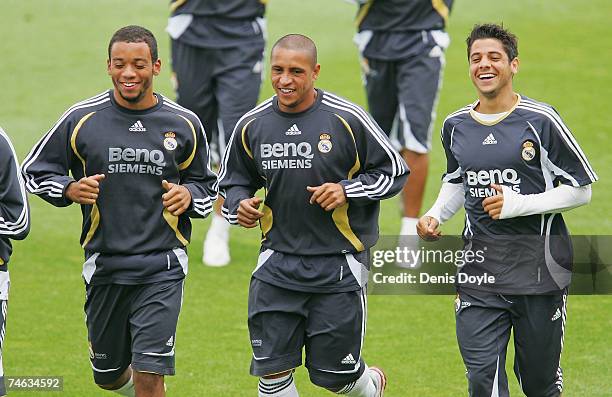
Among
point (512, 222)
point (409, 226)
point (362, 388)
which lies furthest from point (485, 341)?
point (409, 226)

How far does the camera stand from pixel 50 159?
7613mm

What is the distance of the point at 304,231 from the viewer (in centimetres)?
748

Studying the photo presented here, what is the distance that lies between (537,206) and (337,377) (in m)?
1.46

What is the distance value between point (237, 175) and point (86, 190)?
888 mm

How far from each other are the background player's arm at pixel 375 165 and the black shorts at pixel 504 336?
0.73 metres

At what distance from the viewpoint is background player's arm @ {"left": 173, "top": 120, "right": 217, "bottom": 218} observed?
7461 millimetres

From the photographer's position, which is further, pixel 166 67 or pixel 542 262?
pixel 166 67

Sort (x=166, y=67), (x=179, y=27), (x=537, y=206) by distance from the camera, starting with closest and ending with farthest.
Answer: (x=537, y=206) < (x=179, y=27) < (x=166, y=67)

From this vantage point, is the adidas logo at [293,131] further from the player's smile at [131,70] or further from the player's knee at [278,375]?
the player's knee at [278,375]

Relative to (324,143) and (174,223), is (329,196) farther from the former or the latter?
(174,223)

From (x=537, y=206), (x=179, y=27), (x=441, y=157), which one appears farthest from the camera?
(x=441, y=157)

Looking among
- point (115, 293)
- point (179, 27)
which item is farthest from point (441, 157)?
point (115, 293)

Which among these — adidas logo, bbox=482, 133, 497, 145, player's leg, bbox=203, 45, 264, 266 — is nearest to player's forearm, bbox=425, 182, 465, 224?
adidas logo, bbox=482, 133, 497, 145

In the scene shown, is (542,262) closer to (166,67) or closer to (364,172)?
(364,172)
